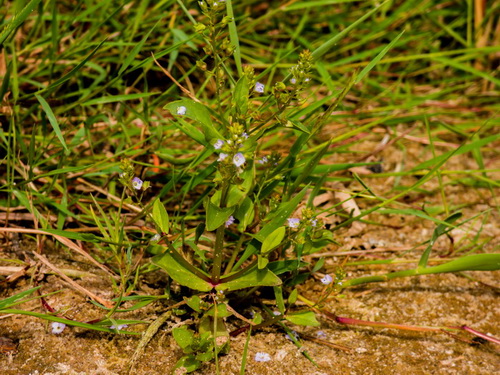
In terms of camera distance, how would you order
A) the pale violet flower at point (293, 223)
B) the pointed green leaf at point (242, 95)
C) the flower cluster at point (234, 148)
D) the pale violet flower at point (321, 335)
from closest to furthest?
1. the flower cluster at point (234, 148)
2. the pointed green leaf at point (242, 95)
3. the pale violet flower at point (293, 223)
4. the pale violet flower at point (321, 335)

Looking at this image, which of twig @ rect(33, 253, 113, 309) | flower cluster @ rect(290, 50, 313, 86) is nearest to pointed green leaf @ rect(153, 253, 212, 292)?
twig @ rect(33, 253, 113, 309)

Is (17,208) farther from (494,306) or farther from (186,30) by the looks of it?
(494,306)

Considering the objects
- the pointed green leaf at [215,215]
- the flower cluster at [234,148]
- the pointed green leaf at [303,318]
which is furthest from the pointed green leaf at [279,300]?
the flower cluster at [234,148]

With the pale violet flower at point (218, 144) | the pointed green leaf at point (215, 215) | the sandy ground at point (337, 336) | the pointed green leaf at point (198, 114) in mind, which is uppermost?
the pointed green leaf at point (198, 114)

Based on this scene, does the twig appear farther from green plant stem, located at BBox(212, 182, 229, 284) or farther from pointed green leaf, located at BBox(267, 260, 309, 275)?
pointed green leaf, located at BBox(267, 260, 309, 275)

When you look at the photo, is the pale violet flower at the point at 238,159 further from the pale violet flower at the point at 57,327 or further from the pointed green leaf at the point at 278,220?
the pale violet flower at the point at 57,327

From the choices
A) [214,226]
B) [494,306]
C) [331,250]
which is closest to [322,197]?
[331,250]

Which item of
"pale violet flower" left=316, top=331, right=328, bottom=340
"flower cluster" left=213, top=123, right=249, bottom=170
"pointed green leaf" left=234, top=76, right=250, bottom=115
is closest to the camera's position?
"flower cluster" left=213, top=123, right=249, bottom=170

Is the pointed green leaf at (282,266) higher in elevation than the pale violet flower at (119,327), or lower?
higher
